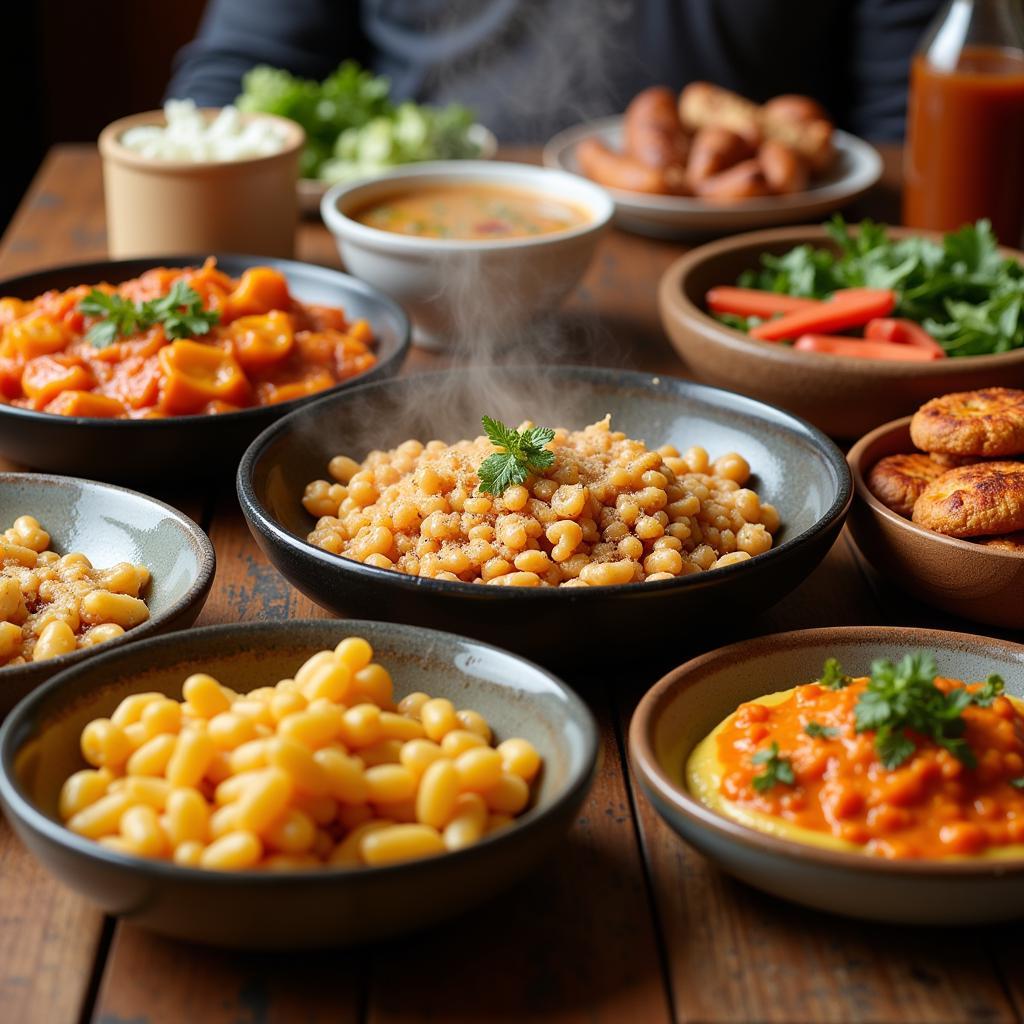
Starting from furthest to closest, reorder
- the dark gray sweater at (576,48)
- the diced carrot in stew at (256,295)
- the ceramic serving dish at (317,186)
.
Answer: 1. the dark gray sweater at (576,48)
2. the ceramic serving dish at (317,186)
3. the diced carrot in stew at (256,295)

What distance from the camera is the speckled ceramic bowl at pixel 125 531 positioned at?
189 centimetres

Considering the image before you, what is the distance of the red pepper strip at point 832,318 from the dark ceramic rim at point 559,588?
1.38 ft

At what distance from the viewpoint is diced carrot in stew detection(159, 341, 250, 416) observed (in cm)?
238

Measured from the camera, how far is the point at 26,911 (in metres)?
1.48

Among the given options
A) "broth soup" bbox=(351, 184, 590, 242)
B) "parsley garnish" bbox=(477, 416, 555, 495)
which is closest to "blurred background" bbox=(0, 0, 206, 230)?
"broth soup" bbox=(351, 184, 590, 242)

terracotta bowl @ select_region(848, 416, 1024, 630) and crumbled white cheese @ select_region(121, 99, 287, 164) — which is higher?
crumbled white cheese @ select_region(121, 99, 287, 164)

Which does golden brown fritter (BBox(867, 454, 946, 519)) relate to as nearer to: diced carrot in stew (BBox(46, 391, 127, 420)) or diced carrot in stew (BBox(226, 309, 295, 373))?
diced carrot in stew (BBox(226, 309, 295, 373))

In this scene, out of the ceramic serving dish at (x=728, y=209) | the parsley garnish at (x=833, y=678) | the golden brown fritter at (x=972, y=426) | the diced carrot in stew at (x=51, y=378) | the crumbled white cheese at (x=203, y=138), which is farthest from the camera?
the ceramic serving dish at (x=728, y=209)

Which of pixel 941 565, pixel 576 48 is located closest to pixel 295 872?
pixel 941 565

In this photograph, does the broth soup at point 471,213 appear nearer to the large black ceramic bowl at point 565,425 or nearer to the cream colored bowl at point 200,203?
the cream colored bowl at point 200,203

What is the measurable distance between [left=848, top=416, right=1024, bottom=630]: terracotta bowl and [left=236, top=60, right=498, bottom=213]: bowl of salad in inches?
84.5

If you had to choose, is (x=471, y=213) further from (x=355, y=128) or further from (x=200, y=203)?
(x=355, y=128)

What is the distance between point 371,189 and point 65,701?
2.02m

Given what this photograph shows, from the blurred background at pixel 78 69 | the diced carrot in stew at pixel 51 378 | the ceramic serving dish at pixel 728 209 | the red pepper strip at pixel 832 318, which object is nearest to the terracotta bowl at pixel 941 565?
the red pepper strip at pixel 832 318
